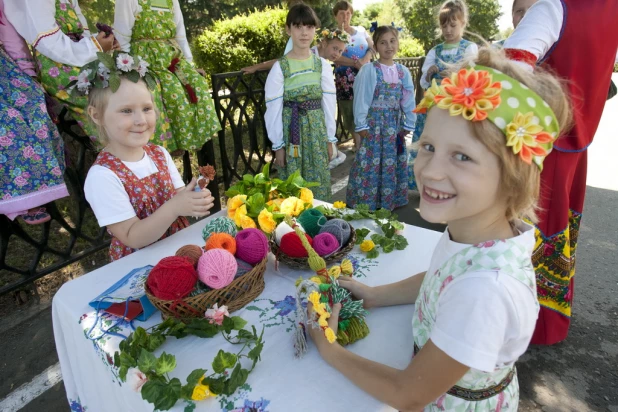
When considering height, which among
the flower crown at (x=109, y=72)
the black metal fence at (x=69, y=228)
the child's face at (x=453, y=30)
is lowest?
the black metal fence at (x=69, y=228)

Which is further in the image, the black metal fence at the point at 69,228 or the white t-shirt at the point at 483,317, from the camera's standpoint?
the black metal fence at the point at 69,228

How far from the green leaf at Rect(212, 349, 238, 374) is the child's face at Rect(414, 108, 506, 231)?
0.60 meters

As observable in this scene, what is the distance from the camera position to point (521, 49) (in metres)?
1.59

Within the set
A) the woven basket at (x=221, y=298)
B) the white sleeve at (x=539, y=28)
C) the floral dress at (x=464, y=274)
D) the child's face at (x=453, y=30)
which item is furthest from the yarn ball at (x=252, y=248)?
the child's face at (x=453, y=30)

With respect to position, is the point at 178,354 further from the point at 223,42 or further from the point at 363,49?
the point at 223,42

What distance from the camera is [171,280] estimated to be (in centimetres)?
109

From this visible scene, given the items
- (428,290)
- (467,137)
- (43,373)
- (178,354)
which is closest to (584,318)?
(428,290)

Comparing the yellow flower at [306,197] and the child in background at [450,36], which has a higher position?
the child in background at [450,36]

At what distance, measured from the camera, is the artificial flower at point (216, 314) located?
3.61 feet

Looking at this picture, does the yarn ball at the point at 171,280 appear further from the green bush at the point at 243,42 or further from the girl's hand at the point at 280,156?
the green bush at the point at 243,42

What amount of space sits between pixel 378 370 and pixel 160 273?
25.5 inches

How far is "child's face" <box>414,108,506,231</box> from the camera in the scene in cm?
83

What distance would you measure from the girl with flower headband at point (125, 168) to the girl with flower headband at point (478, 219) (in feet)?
3.12

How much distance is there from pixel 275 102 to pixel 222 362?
2.69 meters
